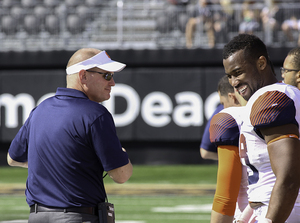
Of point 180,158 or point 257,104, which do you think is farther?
point 180,158

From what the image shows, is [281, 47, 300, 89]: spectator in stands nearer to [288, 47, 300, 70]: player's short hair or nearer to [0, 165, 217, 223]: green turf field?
[288, 47, 300, 70]: player's short hair

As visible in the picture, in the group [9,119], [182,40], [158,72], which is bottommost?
[9,119]

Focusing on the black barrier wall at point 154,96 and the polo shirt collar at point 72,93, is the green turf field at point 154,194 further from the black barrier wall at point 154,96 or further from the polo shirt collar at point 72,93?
the polo shirt collar at point 72,93

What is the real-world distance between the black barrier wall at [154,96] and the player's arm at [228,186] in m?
12.3

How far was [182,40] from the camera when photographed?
16.2 meters

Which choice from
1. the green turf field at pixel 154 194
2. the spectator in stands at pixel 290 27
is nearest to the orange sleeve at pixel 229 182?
the green turf field at pixel 154 194

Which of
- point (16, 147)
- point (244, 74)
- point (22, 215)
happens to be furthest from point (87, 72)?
point (22, 215)

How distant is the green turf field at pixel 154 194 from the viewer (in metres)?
8.71

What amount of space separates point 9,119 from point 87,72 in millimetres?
13531

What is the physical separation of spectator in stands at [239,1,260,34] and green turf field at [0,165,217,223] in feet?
15.1

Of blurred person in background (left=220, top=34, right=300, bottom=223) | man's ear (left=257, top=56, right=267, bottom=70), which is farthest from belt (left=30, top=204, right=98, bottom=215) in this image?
man's ear (left=257, top=56, right=267, bottom=70)

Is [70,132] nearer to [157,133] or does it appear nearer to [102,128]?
[102,128]

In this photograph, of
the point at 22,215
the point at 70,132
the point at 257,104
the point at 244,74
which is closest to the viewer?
the point at 257,104

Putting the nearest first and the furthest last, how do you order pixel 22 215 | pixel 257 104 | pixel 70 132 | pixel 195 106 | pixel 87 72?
pixel 257 104, pixel 70 132, pixel 87 72, pixel 22 215, pixel 195 106
